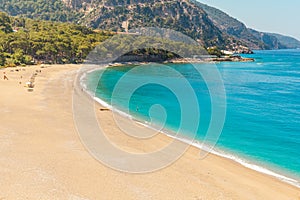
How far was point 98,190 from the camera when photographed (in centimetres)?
1652

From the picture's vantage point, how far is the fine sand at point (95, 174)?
54.0 feet

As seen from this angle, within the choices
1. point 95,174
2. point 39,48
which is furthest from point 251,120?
point 39,48

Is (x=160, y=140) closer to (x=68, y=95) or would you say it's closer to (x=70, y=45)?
(x=68, y=95)

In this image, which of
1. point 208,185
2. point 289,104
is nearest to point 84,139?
point 208,185

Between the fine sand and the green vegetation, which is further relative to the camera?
the green vegetation

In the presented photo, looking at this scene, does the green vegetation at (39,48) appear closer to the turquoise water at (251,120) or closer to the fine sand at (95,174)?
the turquoise water at (251,120)

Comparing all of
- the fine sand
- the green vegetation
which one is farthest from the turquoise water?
the green vegetation

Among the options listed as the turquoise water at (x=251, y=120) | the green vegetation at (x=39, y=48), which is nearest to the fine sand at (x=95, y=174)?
the turquoise water at (x=251, y=120)

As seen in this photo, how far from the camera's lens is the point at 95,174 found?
1856 cm

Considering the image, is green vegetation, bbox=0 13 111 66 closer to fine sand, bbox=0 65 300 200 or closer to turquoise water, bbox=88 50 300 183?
turquoise water, bbox=88 50 300 183

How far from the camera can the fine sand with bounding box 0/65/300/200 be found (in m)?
16.5

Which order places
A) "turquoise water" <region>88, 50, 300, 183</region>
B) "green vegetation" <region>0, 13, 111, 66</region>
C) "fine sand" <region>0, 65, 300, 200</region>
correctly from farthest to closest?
"green vegetation" <region>0, 13, 111, 66</region>, "turquoise water" <region>88, 50, 300, 183</region>, "fine sand" <region>0, 65, 300, 200</region>

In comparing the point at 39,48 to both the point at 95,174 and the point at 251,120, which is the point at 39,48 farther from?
the point at 95,174

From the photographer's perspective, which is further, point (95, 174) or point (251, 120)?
point (251, 120)
